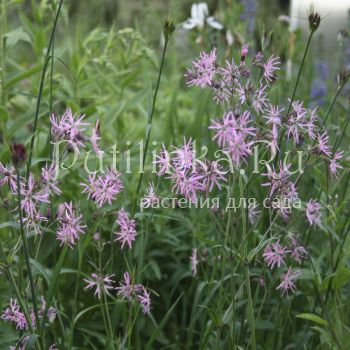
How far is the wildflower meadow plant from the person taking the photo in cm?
115

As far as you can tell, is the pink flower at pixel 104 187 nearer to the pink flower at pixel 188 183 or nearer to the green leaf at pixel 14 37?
the pink flower at pixel 188 183

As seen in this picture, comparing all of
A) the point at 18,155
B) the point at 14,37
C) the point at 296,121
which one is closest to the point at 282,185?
the point at 296,121

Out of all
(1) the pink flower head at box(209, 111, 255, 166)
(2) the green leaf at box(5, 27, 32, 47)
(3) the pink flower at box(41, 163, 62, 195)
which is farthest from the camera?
(2) the green leaf at box(5, 27, 32, 47)

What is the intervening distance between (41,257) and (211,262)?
42cm

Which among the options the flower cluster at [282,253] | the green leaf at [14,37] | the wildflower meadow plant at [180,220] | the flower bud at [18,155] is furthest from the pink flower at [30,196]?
the green leaf at [14,37]

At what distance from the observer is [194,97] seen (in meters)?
3.16

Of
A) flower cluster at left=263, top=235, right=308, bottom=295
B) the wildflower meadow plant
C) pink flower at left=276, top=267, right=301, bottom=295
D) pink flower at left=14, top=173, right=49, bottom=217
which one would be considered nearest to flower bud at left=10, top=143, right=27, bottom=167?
the wildflower meadow plant

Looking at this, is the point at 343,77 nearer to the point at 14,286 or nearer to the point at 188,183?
the point at 188,183

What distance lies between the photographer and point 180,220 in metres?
1.39

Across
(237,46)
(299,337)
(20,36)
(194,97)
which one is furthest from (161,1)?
(299,337)

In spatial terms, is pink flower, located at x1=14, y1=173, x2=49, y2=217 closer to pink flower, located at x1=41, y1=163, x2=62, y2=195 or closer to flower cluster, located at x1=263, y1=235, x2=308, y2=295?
pink flower, located at x1=41, y1=163, x2=62, y2=195

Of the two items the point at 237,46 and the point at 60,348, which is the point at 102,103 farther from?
the point at 60,348

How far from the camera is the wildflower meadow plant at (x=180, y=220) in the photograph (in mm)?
1149

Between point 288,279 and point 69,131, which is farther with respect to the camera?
point 288,279
